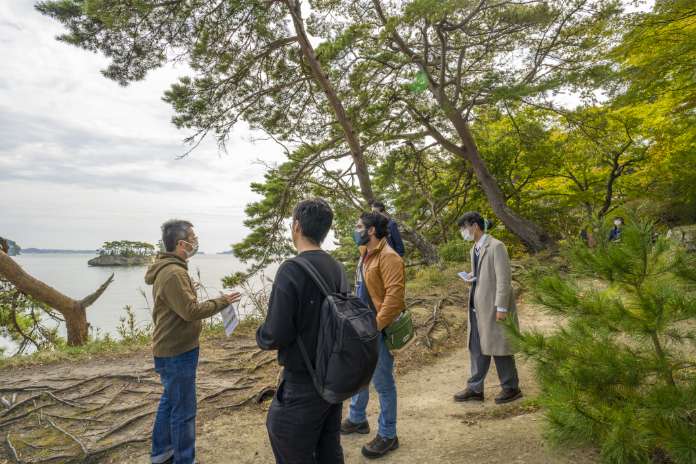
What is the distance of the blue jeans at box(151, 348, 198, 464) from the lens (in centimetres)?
267

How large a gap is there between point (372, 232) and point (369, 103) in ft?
27.9

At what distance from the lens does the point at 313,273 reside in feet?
5.82

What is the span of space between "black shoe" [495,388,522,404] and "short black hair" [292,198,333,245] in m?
2.89

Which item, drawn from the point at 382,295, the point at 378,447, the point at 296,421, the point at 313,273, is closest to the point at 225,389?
the point at 378,447

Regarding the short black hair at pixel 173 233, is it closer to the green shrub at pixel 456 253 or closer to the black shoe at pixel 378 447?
the black shoe at pixel 378 447

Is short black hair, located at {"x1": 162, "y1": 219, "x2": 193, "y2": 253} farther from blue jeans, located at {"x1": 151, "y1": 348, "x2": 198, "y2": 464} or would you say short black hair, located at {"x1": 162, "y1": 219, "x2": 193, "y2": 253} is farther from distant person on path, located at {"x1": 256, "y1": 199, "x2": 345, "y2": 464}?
distant person on path, located at {"x1": 256, "y1": 199, "x2": 345, "y2": 464}

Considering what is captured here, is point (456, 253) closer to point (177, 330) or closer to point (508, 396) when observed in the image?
point (508, 396)

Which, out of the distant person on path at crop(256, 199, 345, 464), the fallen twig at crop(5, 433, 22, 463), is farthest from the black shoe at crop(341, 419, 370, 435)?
the fallen twig at crop(5, 433, 22, 463)

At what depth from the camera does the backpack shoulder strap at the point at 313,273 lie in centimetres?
176

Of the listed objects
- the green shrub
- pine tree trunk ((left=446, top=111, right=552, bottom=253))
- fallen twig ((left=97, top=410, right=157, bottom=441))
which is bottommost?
fallen twig ((left=97, top=410, right=157, bottom=441))

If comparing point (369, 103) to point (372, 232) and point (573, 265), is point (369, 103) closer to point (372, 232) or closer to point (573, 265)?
point (372, 232)

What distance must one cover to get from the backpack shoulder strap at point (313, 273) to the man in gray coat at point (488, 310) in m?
2.39

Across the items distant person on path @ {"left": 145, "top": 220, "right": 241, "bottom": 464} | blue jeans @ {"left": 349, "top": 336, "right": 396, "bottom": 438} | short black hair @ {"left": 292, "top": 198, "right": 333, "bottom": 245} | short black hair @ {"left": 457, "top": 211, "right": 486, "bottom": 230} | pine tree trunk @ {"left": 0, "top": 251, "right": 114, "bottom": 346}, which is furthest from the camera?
pine tree trunk @ {"left": 0, "top": 251, "right": 114, "bottom": 346}

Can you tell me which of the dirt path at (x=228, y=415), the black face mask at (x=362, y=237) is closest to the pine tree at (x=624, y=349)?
the dirt path at (x=228, y=415)
